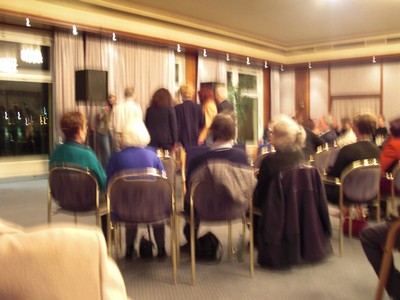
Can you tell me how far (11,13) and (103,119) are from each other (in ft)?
7.99

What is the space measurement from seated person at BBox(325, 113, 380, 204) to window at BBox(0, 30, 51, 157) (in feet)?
20.7

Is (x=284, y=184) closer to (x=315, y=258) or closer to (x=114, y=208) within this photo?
(x=315, y=258)

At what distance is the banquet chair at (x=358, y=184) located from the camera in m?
3.70

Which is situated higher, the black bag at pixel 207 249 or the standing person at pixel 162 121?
the standing person at pixel 162 121

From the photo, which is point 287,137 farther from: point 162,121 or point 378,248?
point 162,121

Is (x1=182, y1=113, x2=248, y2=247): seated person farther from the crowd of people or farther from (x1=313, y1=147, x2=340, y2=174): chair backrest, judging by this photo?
(x1=313, y1=147, x2=340, y2=174): chair backrest

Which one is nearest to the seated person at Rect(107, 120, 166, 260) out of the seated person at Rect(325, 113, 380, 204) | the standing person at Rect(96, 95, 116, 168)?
the seated person at Rect(325, 113, 380, 204)

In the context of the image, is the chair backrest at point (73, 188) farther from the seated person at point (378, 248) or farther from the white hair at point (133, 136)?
the seated person at point (378, 248)

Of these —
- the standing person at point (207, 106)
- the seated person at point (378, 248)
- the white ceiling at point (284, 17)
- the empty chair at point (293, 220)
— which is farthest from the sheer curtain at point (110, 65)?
the seated person at point (378, 248)

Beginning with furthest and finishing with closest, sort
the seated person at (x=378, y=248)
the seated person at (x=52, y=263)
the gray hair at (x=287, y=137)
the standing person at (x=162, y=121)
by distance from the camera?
1. the standing person at (x=162, y=121)
2. the gray hair at (x=287, y=137)
3. the seated person at (x=378, y=248)
4. the seated person at (x=52, y=263)

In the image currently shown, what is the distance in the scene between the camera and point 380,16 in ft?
31.4

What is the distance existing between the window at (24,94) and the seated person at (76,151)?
17.1 ft

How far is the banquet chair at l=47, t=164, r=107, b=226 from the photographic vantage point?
10.4 feet

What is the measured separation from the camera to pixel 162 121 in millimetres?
5785
